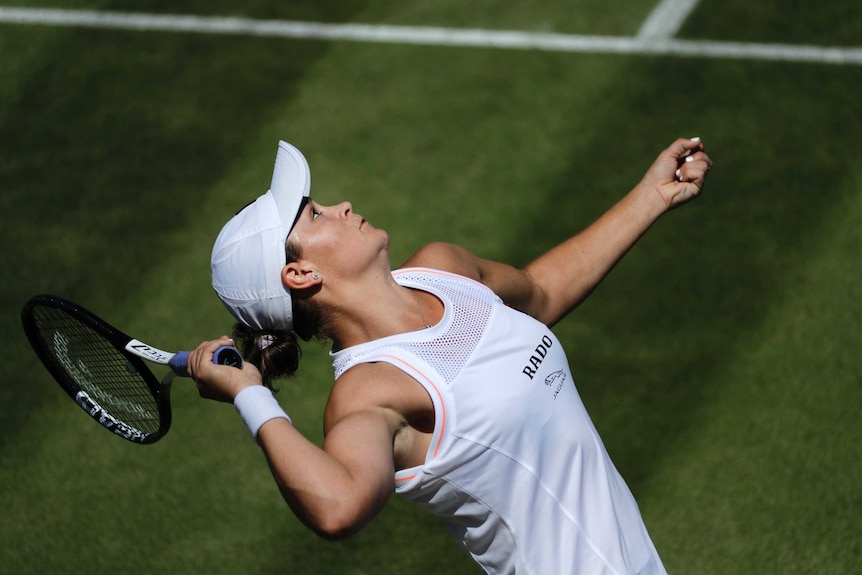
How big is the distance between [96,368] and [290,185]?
1.16 meters

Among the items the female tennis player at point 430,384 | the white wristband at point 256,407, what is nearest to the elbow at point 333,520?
the female tennis player at point 430,384

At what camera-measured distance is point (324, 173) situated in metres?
6.44

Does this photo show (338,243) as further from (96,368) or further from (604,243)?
(96,368)

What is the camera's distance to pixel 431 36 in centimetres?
727

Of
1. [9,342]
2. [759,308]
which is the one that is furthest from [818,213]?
[9,342]

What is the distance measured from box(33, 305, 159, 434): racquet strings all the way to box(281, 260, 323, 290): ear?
2.69 feet

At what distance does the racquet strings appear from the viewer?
3.86 m

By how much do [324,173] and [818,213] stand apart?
9.05 feet

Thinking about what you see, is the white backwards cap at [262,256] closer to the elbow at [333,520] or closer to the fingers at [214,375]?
the fingers at [214,375]

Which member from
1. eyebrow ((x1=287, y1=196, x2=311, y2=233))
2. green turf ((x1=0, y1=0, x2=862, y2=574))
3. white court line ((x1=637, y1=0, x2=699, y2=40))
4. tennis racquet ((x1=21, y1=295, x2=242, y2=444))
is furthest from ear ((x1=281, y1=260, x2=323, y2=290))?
white court line ((x1=637, y1=0, x2=699, y2=40))

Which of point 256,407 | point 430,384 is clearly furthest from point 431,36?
point 256,407

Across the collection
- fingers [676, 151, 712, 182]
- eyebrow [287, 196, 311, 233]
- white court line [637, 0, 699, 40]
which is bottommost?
eyebrow [287, 196, 311, 233]

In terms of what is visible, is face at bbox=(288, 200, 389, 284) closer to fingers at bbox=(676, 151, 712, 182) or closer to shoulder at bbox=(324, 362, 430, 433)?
shoulder at bbox=(324, 362, 430, 433)

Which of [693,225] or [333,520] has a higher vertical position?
[693,225]
